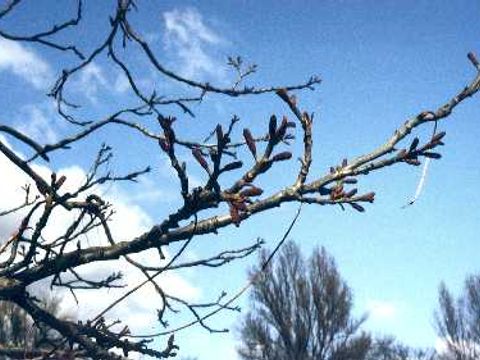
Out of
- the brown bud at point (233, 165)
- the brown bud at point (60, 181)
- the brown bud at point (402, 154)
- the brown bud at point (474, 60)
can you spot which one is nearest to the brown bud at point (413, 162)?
the brown bud at point (402, 154)

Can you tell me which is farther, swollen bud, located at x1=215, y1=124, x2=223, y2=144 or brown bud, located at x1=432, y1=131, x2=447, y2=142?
brown bud, located at x1=432, y1=131, x2=447, y2=142

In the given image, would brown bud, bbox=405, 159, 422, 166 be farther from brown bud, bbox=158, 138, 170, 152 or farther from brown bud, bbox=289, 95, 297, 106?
brown bud, bbox=158, 138, 170, 152

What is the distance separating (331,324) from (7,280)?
1687 centimetres

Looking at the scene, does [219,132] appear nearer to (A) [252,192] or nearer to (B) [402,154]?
(A) [252,192]

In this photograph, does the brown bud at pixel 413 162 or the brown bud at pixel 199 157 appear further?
the brown bud at pixel 413 162

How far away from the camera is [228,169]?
4.17 ft

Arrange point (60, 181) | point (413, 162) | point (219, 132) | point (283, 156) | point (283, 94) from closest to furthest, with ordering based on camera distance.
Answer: point (219, 132)
point (283, 156)
point (283, 94)
point (413, 162)
point (60, 181)

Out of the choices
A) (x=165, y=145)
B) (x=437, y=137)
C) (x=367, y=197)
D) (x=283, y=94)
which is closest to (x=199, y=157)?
(x=165, y=145)

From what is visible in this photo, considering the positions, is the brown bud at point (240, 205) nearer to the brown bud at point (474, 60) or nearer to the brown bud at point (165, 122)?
the brown bud at point (165, 122)

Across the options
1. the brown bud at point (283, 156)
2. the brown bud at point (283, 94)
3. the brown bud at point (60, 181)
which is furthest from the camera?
the brown bud at point (60, 181)

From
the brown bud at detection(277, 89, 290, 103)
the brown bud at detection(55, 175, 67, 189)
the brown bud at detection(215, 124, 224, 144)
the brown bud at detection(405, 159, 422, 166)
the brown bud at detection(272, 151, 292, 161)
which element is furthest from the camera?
the brown bud at detection(55, 175, 67, 189)

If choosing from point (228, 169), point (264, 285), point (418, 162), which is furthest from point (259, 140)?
point (264, 285)

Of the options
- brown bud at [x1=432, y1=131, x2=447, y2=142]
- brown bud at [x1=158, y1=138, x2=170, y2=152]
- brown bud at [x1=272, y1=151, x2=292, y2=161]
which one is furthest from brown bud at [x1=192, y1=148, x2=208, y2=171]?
brown bud at [x1=432, y1=131, x2=447, y2=142]

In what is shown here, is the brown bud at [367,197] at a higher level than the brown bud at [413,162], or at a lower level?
lower
